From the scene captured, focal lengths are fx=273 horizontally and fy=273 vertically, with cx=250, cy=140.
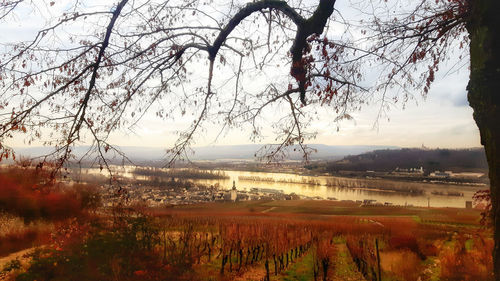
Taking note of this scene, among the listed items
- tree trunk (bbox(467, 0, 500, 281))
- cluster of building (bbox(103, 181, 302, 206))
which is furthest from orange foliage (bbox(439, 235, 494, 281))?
cluster of building (bbox(103, 181, 302, 206))

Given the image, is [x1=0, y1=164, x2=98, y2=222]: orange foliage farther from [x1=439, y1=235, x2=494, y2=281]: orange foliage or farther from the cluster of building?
[x1=439, y1=235, x2=494, y2=281]: orange foliage

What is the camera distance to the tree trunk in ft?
6.65

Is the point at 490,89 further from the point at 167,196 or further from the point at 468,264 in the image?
the point at 167,196

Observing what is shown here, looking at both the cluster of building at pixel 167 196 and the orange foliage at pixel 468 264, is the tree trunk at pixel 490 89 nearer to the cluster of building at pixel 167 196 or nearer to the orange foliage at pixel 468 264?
the cluster of building at pixel 167 196

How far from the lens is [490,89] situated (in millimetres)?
2043

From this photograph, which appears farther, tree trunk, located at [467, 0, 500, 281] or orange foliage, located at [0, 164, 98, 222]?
orange foliage, located at [0, 164, 98, 222]

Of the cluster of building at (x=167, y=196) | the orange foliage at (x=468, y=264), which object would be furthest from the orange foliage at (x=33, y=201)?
the orange foliage at (x=468, y=264)

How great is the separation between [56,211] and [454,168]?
2564 centimetres

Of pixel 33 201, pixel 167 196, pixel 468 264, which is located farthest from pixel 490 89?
pixel 167 196

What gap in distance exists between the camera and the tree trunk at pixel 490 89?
2.03 metres

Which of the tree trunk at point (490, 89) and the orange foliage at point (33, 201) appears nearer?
the tree trunk at point (490, 89)

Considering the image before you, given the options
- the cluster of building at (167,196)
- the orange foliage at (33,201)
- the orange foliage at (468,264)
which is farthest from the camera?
the orange foliage at (33,201)

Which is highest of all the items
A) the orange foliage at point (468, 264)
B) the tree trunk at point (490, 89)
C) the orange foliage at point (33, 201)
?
the tree trunk at point (490, 89)

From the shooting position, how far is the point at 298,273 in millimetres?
6203
